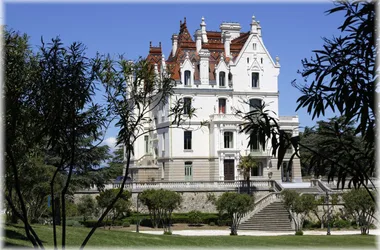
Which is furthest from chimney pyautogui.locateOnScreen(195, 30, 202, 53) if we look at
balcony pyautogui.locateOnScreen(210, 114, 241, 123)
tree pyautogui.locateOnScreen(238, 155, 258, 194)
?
tree pyautogui.locateOnScreen(238, 155, 258, 194)

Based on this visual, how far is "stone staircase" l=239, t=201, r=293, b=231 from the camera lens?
42.4 meters

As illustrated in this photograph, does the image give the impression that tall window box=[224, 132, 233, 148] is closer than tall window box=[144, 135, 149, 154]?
Yes

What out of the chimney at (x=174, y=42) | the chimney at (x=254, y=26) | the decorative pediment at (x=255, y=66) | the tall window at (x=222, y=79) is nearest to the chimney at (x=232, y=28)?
the chimney at (x=174, y=42)

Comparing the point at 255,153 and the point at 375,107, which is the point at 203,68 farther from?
the point at 375,107

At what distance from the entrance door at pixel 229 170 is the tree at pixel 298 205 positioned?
1316 centimetres

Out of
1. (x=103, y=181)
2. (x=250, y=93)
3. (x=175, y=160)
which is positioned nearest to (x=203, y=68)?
(x=250, y=93)

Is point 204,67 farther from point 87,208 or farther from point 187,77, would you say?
point 87,208

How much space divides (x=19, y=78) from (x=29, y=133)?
131 centimetres

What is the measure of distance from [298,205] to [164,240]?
53.5ft

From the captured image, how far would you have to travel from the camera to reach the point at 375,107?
306 inches

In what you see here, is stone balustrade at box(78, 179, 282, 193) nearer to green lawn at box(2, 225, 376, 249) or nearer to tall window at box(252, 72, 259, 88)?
tall window at box(252, 72, 259, 88)

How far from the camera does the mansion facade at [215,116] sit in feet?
184

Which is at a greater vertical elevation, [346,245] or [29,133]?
[29,133]

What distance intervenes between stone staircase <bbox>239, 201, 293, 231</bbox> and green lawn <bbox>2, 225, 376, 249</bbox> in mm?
8382
